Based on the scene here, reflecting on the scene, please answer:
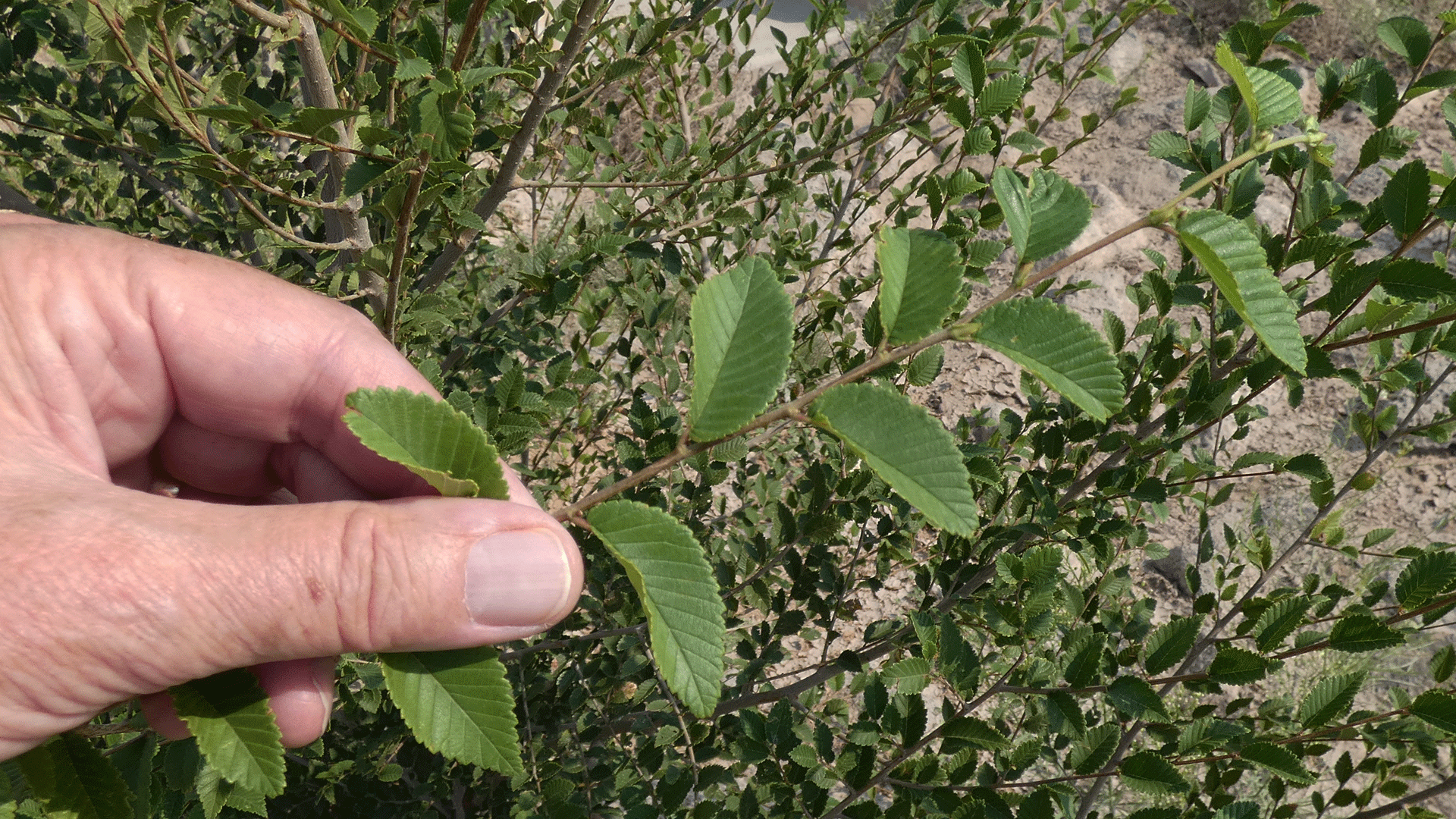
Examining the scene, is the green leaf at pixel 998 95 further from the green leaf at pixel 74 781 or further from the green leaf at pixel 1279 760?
the green leaf at pixel 74 781

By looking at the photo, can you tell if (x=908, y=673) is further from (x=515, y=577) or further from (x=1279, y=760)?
(x=515, y=577)

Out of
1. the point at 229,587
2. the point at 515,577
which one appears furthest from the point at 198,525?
the point at 515,577

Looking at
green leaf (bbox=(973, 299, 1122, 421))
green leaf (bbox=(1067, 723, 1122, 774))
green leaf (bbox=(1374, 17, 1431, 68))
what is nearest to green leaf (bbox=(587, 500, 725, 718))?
green leaf (bbox=(973, 299, 1122, 421))

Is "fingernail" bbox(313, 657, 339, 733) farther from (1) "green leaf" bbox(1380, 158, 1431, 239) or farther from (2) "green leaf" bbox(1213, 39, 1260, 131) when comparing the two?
(1) "green leaf" bbox(1380, 158, 1431, 239)

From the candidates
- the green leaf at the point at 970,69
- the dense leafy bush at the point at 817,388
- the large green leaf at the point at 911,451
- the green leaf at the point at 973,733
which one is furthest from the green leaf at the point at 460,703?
the green leaf at the point at 970,69

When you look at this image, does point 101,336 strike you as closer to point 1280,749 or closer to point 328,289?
point 328,289

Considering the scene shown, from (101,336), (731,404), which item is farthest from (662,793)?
(101,336)

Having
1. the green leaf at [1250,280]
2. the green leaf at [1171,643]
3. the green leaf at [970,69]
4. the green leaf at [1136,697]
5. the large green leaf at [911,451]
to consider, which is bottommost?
the green leaf at [1136,697]

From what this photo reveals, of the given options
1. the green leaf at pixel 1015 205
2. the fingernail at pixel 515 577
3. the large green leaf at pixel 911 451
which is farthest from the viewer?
the fingernail at pixel 515 577
